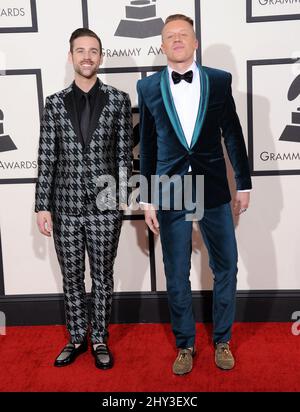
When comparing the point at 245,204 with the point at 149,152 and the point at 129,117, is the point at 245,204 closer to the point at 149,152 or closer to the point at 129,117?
the point at 149,152

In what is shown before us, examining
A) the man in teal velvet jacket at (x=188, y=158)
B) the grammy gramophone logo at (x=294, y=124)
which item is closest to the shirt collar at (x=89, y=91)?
the man in teal velvet jacket at (x=188, y=158)

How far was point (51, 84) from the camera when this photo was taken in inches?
132

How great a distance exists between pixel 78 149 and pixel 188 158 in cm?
55

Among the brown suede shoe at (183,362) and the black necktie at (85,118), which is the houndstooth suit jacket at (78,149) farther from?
the brown suede shoe at (183,362)

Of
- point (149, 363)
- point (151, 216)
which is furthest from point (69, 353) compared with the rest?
point (151, 216)

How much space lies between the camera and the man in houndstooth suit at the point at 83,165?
2.83 m

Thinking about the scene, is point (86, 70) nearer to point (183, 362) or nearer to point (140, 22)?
point (140, 22)

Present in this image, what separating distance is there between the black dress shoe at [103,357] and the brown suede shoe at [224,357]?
1.81ft

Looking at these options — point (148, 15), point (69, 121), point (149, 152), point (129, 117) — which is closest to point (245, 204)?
point (149, 152)

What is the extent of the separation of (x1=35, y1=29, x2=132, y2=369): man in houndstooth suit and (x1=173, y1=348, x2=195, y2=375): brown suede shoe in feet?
1.17

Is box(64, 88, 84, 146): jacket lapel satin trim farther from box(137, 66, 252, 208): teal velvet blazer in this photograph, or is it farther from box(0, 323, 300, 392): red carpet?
box(0, 323, 300, 392): red carpet

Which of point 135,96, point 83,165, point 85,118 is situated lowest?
point 83,165

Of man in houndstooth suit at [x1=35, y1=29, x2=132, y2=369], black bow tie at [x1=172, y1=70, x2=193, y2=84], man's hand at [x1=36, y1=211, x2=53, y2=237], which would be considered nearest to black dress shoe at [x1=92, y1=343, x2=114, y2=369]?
man in houndstooth suit at [x1=35, y1=29, x2=132, y2=369]

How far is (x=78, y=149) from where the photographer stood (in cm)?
284
